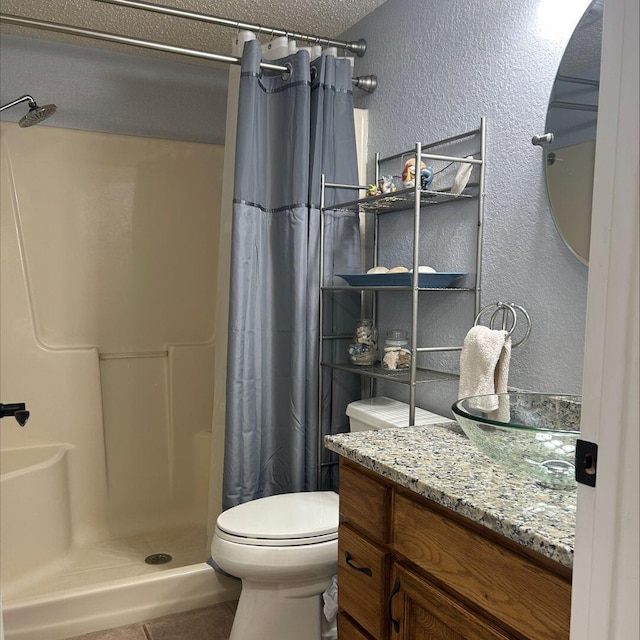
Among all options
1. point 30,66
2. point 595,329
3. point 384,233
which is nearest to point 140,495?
point 384,233

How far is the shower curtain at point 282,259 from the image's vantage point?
90.0 inches

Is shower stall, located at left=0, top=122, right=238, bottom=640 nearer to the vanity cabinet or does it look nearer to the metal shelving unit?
the metal shelving unit

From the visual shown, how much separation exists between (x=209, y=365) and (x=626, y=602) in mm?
2594

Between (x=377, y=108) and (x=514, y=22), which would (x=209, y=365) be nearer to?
(x=377, y=108)

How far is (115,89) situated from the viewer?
2961mm

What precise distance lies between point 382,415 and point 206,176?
1.62 metres

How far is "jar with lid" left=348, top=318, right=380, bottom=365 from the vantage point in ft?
7.59

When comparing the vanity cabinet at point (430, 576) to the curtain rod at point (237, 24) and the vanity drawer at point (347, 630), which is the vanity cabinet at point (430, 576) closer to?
the vanity drawer at point (347, 630)

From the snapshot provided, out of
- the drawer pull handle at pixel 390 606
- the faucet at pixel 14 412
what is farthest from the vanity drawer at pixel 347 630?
the faucet at pixel 14 412

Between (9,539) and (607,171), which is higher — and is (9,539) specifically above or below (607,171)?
below

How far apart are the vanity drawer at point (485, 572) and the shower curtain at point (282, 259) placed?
1.03 metres

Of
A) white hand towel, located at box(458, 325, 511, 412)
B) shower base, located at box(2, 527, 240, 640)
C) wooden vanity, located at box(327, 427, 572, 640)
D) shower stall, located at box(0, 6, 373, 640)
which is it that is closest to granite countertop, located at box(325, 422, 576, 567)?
wooden vanity, located at box(327, 427, 572, 640)

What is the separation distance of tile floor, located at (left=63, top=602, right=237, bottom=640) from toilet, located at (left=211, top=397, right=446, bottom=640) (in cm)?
29

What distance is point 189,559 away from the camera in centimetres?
272
